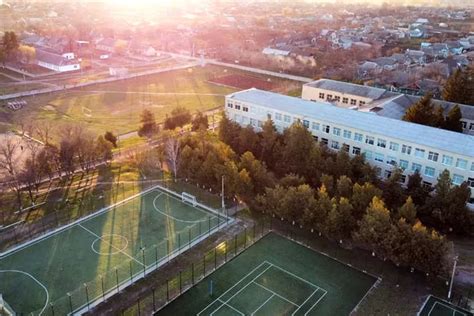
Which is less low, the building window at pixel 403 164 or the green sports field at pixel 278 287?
the building window at pixel 403 164

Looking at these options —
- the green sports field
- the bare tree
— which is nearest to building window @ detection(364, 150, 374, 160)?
the green sports field

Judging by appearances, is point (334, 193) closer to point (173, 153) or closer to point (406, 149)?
point (406, 149)

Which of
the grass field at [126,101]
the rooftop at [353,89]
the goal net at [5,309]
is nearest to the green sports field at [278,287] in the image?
the goal net at [5,309]

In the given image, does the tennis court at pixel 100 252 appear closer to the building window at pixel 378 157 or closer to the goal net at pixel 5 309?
the goal net at pixel 5 309

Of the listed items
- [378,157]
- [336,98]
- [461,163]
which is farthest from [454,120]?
[336,98]

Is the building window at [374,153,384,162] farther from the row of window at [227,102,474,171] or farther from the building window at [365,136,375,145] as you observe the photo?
the building window at [365,136,375,145]
